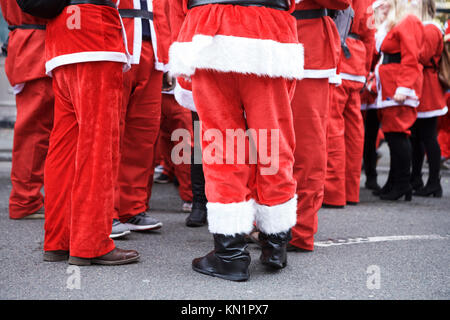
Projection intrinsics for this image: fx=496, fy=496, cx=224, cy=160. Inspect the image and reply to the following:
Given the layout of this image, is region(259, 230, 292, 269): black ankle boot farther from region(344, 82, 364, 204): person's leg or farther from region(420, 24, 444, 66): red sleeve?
region(420, 24, 444, 66): red sleeve

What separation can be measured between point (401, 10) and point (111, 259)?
362 centimetres

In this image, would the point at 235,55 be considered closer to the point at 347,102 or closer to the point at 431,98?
the point at 347,102

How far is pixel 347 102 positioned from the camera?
4.36 meters

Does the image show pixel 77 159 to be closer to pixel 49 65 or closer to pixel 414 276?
pixel 49 65

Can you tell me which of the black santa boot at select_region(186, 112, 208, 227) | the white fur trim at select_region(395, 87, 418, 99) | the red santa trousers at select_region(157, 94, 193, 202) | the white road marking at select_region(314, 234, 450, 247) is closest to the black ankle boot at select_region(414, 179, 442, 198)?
the white fur trim at select_region(395, 87, 418, 99)

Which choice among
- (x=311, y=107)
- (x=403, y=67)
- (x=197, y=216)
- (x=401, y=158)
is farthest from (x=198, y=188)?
(x=403, y=67)

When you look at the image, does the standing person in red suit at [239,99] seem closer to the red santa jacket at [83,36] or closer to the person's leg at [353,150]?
the red santa jacket at [83,36]

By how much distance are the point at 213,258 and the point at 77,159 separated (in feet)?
2.52

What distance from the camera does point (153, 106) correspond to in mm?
3213

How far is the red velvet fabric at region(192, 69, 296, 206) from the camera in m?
2.17

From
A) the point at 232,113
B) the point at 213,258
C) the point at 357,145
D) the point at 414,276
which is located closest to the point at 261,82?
the point at 232,113

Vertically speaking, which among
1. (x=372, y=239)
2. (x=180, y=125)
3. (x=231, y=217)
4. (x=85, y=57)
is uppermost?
(x=85, y=57)

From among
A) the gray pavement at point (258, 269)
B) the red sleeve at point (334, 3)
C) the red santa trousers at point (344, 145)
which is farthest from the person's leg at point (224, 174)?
the red santa trousers at point (344, 145)

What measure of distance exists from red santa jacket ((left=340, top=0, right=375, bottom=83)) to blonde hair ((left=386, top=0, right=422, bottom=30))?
479 millimetres
